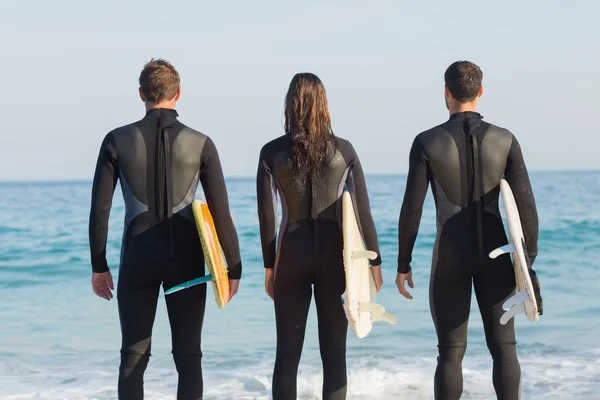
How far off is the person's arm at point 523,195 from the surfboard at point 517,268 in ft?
0.28

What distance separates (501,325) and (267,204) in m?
1.26

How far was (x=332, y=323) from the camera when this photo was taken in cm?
422

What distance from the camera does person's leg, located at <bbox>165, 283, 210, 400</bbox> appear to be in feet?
13.8

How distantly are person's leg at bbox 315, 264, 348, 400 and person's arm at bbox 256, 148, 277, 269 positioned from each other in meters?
0.30

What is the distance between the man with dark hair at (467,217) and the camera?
4.20m

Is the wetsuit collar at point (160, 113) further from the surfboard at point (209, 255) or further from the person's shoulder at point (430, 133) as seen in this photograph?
the person's shoulder at point (430, 133)

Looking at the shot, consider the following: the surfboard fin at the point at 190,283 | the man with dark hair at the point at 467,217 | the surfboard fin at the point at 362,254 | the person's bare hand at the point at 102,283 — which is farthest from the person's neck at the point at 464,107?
the person's bare hand at the point at 102,283

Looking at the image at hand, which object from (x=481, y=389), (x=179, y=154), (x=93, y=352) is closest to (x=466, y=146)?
(x=179, y=154)

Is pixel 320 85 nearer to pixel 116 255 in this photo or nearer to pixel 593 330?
pixel 593 330

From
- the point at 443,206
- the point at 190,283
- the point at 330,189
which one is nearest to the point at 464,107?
the point at 443,206

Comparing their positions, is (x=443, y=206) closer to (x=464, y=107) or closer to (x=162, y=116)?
(x=464, y=107)

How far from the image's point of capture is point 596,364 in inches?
295

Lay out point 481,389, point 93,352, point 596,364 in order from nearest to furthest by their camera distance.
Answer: point 481,389 < point 596,364 < point 93,352

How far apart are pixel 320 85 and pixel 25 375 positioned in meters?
4.68
